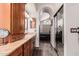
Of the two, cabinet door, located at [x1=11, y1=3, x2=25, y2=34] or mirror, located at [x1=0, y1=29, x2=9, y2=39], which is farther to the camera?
cabinet door, located at [x1=11, y1=3, x2=25, y2=34]

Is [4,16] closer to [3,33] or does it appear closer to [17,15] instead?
[3,33]

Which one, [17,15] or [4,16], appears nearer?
[4,16]

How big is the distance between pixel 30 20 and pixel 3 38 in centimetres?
36

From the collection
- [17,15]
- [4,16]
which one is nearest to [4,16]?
[4,16]

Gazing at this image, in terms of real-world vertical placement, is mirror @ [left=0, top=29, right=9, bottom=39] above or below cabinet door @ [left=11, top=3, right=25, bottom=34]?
below

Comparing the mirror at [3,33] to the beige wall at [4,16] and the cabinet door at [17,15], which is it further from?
the cabinet door at [17,15]

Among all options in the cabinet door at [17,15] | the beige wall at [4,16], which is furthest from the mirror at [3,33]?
the cabinet door at [17,15]

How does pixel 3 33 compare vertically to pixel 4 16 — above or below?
below

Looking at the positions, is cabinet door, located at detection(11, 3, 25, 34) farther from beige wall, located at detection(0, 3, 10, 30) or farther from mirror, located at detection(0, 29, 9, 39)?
mirror, located at detection(0, 29, 9, 39)

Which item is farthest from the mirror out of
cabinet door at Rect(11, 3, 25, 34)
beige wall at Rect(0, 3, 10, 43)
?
cabinet door at Rect(11, 3, 25, 34)

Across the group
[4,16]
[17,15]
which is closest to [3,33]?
[4,16]

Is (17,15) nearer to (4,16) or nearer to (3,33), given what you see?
(4,16)

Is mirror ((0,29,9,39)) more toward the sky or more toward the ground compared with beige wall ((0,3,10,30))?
more toward the ground

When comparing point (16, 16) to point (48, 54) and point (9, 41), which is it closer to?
point (9, 41)
